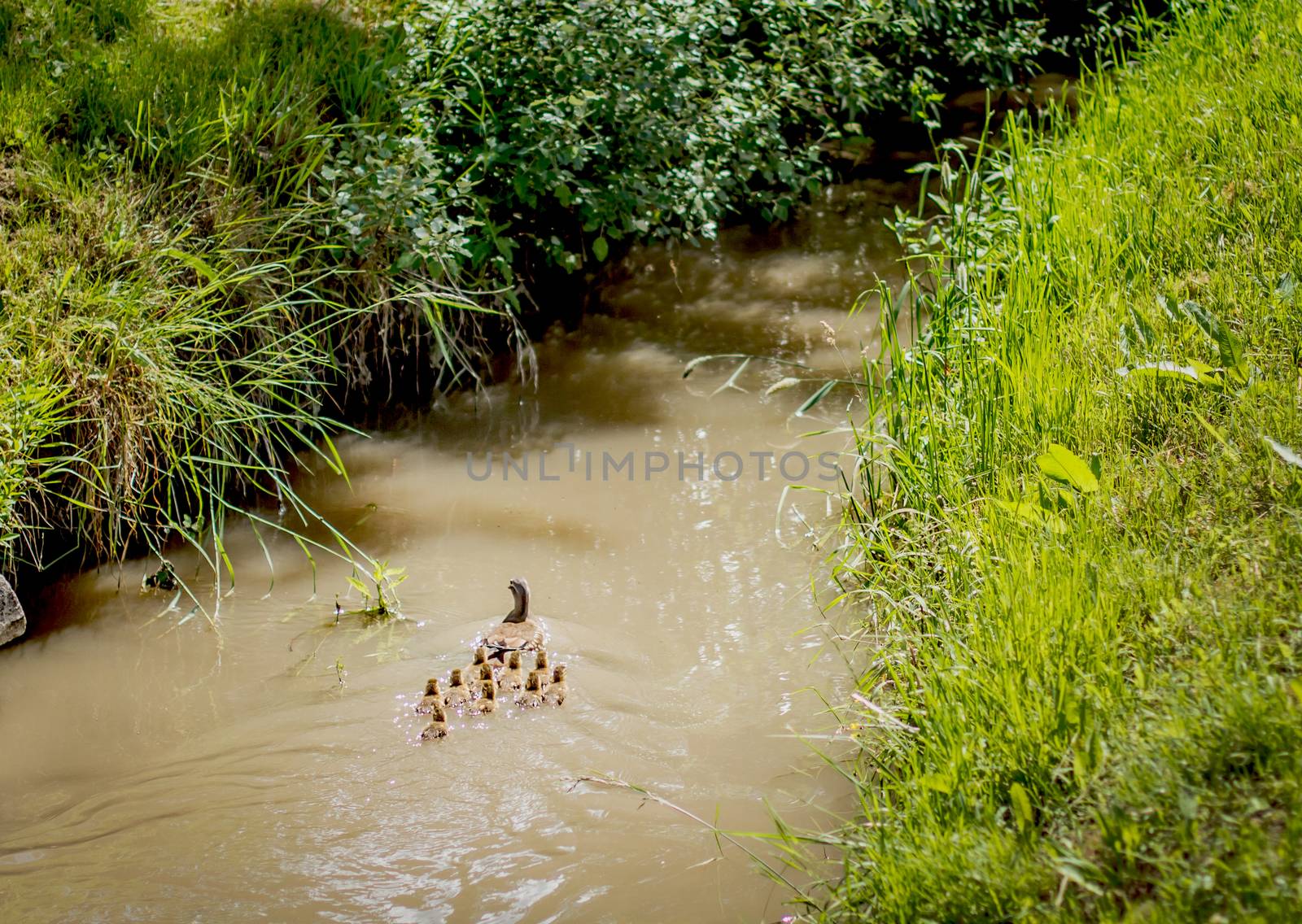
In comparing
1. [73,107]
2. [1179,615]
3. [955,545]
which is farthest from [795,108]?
[1179,615]

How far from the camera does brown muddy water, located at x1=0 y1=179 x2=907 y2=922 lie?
2.97 m

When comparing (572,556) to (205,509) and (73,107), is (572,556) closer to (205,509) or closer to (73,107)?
(205,509)

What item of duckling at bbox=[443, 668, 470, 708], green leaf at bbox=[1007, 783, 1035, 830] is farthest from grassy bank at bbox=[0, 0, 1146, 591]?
green leaf at bbox=[1007, 783, 1035, 830]

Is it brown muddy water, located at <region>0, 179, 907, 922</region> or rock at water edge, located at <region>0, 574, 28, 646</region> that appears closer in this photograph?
brown muddy water, located at <region>0, 179, 907, 922</region>

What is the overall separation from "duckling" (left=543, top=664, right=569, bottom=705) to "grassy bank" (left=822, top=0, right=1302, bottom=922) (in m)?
1.01

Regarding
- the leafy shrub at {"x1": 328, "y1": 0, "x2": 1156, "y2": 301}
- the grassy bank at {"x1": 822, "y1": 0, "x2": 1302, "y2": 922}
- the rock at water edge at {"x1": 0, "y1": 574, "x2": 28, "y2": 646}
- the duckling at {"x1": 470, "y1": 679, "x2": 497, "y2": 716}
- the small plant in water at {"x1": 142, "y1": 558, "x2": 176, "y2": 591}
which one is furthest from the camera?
the leafy shrub at {"x1": 328, "y1": 0, "x2": 1156, "y2": 301}

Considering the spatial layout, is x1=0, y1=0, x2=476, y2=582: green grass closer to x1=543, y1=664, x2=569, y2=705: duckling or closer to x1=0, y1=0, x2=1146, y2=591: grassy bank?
x1=0, y1=0, x2=1146, y2=591: grassy bank

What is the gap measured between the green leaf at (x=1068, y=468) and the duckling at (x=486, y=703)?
190 centimetres

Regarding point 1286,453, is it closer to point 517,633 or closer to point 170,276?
point 517,633

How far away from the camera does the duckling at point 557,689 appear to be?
3.64 meters

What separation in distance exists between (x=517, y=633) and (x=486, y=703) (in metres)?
0.35

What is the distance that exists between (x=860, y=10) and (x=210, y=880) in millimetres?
6019

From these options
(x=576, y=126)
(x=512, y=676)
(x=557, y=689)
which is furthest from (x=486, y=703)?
(x=576, y=126)

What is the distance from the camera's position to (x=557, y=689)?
12.0 feet
